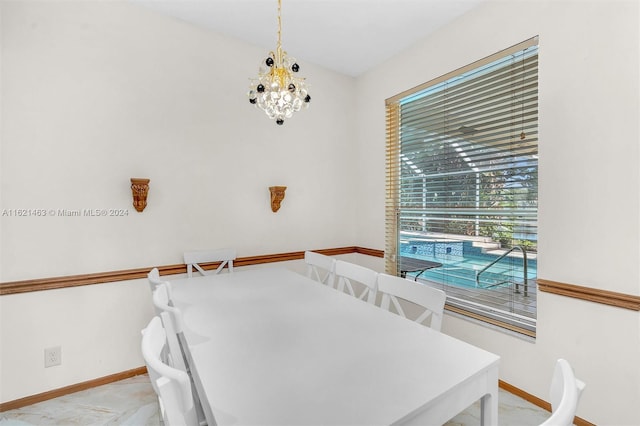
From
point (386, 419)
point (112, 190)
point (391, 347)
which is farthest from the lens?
point (112, 190)

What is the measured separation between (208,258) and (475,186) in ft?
7.01

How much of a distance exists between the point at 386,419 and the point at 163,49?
2.78 m

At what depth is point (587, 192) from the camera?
5.51 ft

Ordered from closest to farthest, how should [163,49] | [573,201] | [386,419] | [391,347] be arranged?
[386,419], [391,347], [573,201], [163,49]

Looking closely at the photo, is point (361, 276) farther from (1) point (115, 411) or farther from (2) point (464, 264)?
(1) point (115, 411)

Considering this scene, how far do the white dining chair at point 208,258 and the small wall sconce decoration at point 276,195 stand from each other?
21.6 inches

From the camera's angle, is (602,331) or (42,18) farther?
(42,18)

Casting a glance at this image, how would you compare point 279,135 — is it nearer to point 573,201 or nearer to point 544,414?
point 573,201

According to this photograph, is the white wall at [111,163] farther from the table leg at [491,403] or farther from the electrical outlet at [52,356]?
the table leg at [491,403]

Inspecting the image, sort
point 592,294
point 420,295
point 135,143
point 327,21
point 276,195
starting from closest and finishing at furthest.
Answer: point 420,295, point 592,294, point 135,143, point 327,21, point 276,195

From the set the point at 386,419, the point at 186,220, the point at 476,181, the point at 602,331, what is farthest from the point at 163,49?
the point at 602,331

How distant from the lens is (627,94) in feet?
5.03

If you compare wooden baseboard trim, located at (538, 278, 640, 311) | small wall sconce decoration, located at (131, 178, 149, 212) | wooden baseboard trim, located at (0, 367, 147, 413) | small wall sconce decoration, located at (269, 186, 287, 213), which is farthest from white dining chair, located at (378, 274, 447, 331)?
wooden baseboard trim, located at (0, 367, 147, 413)

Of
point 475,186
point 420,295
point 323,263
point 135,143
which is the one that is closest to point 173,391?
point 420,295
